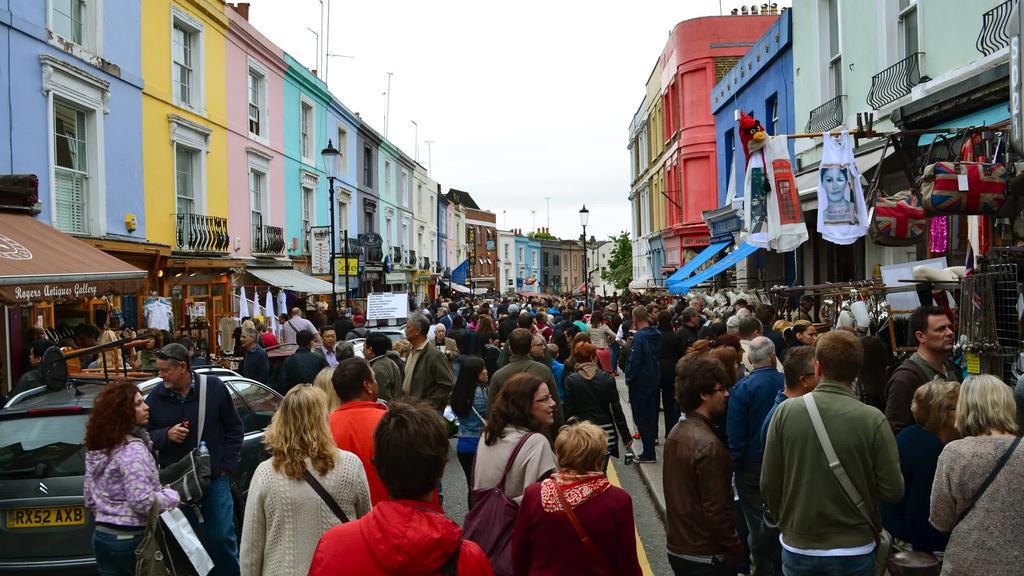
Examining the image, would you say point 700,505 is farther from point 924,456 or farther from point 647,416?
point 647,416

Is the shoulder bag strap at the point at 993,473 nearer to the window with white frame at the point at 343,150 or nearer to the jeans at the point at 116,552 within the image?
the jeans at the point at 116,552

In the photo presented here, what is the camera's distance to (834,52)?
45.3ft

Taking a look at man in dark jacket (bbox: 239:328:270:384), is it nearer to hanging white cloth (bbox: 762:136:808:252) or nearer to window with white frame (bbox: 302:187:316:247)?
hanging white cloth (bbox: 762:136:808:252)

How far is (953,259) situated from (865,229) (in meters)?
0.96

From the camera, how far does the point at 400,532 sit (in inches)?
100

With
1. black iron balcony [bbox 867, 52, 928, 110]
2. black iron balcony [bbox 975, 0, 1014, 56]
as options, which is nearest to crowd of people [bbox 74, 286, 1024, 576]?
black iron balcony [bbox 975, 0, 1014, 56]

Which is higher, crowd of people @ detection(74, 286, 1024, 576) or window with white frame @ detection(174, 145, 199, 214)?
window with white frame @ detection(174, 145, 199, 214)

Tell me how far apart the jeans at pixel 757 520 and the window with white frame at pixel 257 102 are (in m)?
20.5

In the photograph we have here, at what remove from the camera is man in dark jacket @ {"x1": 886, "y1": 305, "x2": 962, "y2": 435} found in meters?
4.98

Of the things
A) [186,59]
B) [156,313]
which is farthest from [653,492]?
[186,59]

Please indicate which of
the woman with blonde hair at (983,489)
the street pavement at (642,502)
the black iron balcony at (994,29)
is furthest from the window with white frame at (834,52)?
the woman with blonde hair at (983,489)

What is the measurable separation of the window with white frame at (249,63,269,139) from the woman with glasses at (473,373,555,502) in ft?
67.5

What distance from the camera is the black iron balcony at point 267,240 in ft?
75.9

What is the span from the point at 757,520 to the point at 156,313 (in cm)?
1307
